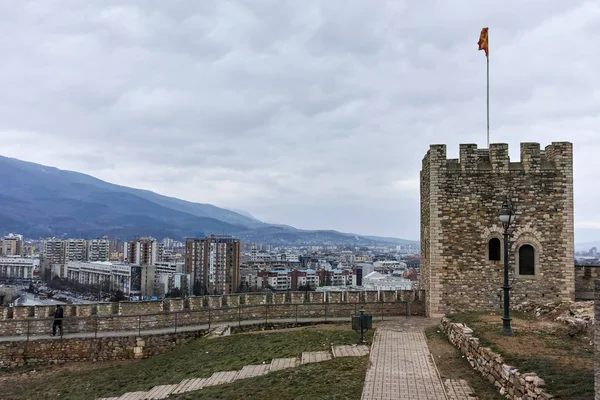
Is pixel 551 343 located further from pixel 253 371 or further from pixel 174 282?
pixel 174 282

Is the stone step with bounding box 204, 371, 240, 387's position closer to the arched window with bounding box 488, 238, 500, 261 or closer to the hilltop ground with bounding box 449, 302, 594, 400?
the hilltop ground with bounding box 449, 302, 594, 400

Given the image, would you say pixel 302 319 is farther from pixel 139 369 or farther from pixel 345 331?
pixel 139 369

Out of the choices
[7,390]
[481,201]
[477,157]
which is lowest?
[7,390]

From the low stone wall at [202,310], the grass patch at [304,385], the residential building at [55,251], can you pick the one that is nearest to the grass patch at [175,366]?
the grass patch at [304,385]

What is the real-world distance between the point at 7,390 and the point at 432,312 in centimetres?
1538

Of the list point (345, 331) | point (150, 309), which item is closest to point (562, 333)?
point (345, 331)

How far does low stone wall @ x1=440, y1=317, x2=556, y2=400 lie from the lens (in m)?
7.79

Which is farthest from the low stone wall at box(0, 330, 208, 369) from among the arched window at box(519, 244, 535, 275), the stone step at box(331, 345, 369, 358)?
the arched window at box(519, 244, 535, 275)

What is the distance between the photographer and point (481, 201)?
19141mm

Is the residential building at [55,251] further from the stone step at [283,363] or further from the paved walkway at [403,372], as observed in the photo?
the paved walkway at [403,372]

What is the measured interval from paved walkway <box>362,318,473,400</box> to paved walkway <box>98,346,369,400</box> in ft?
3.05

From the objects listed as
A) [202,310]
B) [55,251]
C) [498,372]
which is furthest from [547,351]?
[55,251]

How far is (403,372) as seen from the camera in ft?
34.2

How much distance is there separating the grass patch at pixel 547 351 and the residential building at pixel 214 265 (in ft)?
359
